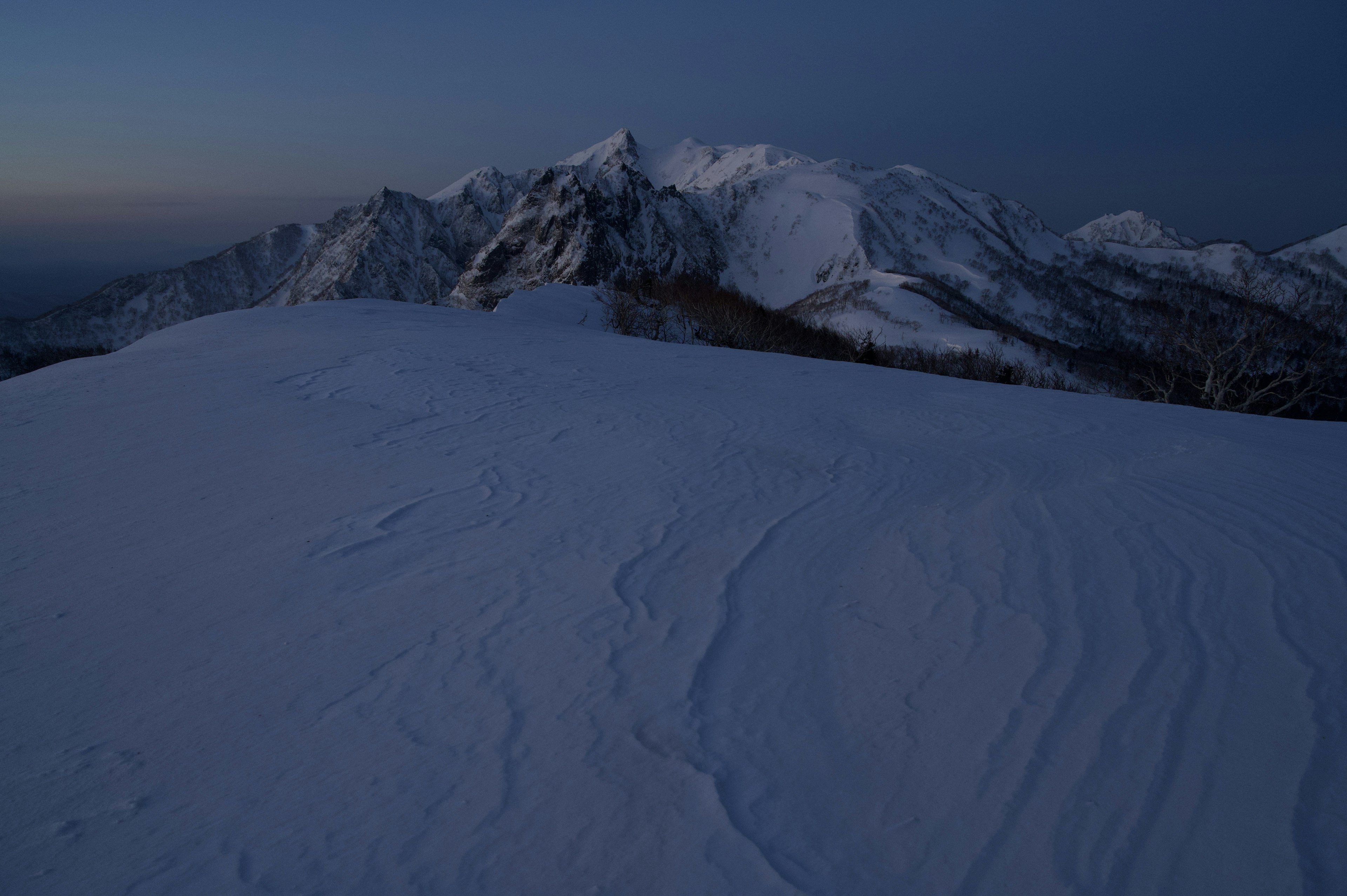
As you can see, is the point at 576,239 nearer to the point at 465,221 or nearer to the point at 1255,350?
the point at 465,221

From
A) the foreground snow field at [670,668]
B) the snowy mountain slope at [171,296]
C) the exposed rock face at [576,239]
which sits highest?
the foreground snow field at [670,668]

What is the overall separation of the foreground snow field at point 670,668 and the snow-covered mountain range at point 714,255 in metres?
101

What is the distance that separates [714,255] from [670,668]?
538ft

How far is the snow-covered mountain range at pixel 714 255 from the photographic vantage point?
12662cm

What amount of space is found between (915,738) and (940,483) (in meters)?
2.24

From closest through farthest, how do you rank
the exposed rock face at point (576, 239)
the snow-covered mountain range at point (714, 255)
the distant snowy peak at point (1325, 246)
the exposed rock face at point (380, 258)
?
the snow-covered mountain range at point (714, 255), the exposed rock face at point (576, 239), the exposed rock face at point (380, 258), the distant snowy peak at point (1325, 246)

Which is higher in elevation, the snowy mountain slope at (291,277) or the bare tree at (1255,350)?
the bare tree at (1255,350)

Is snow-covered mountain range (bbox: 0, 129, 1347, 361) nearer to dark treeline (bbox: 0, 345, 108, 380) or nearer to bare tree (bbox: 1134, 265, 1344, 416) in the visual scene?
dark treeline (bbox: 0, 345, 108, 380)

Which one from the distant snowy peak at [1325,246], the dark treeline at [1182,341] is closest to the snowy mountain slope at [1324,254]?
the distant snowy peak at [1325,246]

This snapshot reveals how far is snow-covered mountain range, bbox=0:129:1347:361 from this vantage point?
415 feet

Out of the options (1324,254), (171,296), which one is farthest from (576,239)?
(1324,254)

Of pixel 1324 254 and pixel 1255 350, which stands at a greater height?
pixel 1255 350

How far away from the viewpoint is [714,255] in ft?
522

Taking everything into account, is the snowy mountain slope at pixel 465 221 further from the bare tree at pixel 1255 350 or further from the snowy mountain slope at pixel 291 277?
the bare tree at pixel 1255 350
